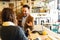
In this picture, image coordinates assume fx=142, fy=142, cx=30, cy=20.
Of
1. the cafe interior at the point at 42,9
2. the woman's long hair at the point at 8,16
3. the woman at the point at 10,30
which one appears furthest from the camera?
the cafe interior at the point at 42,9

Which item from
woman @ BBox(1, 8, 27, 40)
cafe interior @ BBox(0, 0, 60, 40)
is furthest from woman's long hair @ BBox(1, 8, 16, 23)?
cafe interior @ BBox(0, 0, 60, 40)

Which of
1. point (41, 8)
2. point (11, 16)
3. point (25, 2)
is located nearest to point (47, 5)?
point (41, 8)

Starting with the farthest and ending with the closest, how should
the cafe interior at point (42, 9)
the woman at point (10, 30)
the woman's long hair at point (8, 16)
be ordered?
Result: the cafe interior at point (42, 9), the woman's long hair at point (8, 16), the woman at point (10, 30)

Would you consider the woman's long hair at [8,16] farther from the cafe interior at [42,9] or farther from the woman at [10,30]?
the cafe interior at [42,9]

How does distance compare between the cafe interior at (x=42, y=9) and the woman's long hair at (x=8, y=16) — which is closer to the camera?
the woman's long hair at (x=8, y=16)

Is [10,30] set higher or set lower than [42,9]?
lower

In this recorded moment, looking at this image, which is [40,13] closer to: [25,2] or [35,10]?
[35,10]

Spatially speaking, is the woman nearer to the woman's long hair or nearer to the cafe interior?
the woman's long hair

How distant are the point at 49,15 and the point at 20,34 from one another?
2836 mm

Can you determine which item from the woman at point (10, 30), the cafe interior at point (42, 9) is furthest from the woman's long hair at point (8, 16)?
the cafe interior at point (42, 9)

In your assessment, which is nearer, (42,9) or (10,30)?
(10,30)

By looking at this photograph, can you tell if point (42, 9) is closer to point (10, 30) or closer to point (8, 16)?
point (8, 16)

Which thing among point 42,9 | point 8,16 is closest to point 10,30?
point 8,16

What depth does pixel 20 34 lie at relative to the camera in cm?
162
